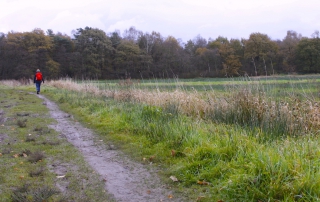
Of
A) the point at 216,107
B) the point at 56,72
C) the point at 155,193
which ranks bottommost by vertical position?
the point at 155,193

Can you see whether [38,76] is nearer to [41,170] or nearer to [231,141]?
[41,170]

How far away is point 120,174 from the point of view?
499 centimetres

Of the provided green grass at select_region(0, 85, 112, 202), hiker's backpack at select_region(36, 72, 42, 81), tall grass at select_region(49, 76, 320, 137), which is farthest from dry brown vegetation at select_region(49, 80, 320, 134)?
hiker's backpack at select_region(36, 72, 42, 81)

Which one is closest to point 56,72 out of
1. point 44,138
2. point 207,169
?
point 44,138

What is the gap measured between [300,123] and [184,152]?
2.55 meters

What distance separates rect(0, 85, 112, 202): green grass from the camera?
4.00 m

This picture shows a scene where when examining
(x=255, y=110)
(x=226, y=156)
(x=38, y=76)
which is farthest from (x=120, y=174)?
(x=38, y=76)

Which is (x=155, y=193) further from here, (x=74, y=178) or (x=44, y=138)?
(x=44, y=138)

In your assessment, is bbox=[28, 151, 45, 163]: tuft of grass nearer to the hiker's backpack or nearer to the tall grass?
the tall grass

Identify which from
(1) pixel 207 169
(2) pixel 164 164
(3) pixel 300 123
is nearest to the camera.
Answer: (1) pixel 207 169

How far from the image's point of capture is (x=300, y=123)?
6035mm

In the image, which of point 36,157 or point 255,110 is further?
point 255,110

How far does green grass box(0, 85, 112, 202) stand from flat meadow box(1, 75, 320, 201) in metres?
1.18

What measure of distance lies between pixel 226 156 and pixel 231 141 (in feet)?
1.14
